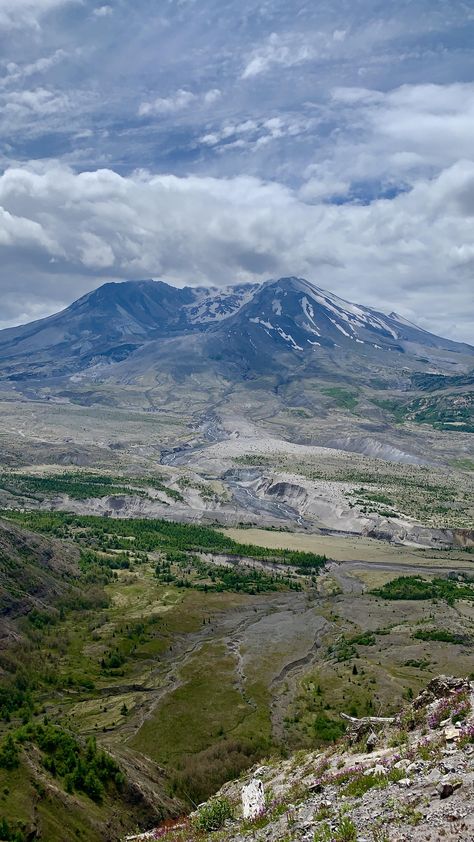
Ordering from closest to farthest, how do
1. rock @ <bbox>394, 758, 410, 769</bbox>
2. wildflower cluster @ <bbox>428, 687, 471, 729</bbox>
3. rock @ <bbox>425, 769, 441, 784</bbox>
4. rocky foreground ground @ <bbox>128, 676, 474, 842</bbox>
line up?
rocky foreground ground @ <bbox>128, 676, 474, 842</bbox>
rock @ <bbox>425, 769, 441, 784</bbox>
rock @ <bbox>394, 758, 410, 769</bbox>
wildflower cluster @ <bbox>428, 687, 471, 729</bbox>

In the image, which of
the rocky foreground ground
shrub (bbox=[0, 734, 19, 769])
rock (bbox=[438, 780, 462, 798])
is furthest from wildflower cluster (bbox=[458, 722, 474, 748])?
shrub (bbox=[0, 734, 19, 769])

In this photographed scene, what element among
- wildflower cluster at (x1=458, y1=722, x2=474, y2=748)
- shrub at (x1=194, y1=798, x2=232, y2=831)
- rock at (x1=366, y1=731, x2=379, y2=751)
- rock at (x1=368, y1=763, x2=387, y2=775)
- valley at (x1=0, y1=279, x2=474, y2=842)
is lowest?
valley at (x1=0, y1=279, x2=474, y2=842)

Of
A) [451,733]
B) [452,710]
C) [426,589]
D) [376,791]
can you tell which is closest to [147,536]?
[426,589]

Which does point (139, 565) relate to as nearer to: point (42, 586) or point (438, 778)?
point (42, 586)

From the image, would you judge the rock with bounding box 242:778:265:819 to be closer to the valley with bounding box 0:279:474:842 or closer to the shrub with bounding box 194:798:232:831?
the shrub with bounding box 194:798:232:831

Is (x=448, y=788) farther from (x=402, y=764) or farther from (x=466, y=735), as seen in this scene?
(x=466, y=735)

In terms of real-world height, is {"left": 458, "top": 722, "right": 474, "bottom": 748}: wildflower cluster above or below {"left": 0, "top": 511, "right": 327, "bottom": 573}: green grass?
above

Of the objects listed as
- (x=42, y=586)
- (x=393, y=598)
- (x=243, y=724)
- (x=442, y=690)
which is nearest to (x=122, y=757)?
(x=243, y=724)
